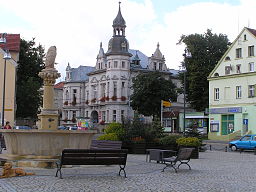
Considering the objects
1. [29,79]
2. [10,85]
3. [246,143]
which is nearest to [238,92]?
[246,143]

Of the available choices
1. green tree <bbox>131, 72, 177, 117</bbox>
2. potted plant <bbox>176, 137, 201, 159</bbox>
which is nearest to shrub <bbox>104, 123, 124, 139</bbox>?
potted plant <bbox>176, 137, 201, 159</bbox>

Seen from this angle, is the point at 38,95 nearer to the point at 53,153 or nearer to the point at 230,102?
the point at 230,102

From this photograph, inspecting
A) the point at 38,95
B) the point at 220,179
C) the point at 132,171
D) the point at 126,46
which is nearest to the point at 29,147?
the point at 132,171

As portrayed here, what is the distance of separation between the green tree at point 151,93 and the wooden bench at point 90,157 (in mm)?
54191

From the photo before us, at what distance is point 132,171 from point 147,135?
10906 mm

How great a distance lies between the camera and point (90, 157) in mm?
13500

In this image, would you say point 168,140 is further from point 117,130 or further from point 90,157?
point 90,157

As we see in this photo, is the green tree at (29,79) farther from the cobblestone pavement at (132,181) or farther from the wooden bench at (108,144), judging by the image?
the cobblestone pavement at (132,181)

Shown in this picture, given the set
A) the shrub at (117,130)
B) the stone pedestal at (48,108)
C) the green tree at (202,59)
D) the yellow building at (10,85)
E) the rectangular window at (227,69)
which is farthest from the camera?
the green tree at (202,59)

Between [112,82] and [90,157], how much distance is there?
6990 centimetres

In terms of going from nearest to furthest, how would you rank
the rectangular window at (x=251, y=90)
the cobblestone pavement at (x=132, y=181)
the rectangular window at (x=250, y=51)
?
the cobblestone pavement at (x=132, y=181)
the rectangular window at (x=251, y=90)
the rectangular window at (x=250, y=51)

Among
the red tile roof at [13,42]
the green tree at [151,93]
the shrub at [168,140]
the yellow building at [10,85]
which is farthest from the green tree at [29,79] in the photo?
the shrub at [168,140]

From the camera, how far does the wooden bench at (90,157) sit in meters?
13.1

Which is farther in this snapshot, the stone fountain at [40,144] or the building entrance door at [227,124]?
the building entrance door at [227,124]
